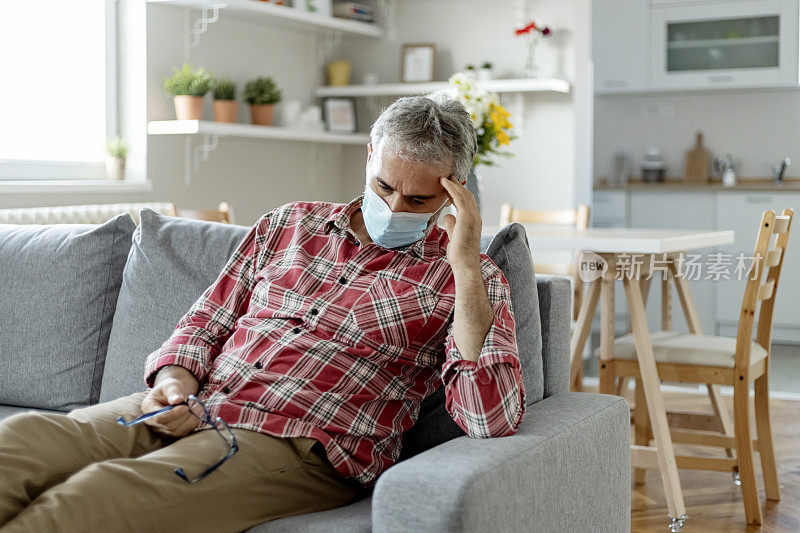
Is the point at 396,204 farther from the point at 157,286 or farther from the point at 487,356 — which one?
the point at 157,286

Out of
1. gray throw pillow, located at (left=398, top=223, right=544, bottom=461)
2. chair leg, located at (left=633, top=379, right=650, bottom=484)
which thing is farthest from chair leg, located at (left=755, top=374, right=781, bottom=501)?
gray throw pillow, located at (left=398, top=223, right=544, bottom=461)

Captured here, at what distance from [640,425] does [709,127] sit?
143 inches

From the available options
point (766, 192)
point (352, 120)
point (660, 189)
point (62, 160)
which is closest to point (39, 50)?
point (62, 160)

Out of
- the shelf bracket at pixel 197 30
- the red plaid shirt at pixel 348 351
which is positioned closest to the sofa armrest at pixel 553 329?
the red plaid shirt at pixel 348 351

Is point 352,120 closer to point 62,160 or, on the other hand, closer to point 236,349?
point 62,160

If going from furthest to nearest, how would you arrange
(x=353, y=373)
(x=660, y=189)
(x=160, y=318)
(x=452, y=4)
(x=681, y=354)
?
(x=660, y=189), (x=452, y=4), (x=681, y=354), (x=160, y=318), (x=353, y=373)

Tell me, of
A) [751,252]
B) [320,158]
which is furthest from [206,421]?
[751,252]

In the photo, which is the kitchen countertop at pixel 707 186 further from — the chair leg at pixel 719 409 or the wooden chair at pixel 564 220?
the chair leg at pixel 719 409

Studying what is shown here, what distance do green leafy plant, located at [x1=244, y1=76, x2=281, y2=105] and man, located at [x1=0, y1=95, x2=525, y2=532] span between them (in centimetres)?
285

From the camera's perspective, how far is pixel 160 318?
2.00 meters

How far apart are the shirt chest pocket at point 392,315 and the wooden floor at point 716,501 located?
4.43ft

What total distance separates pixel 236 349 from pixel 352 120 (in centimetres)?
380

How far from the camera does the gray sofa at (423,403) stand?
4.16ft

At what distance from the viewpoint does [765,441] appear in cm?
288
